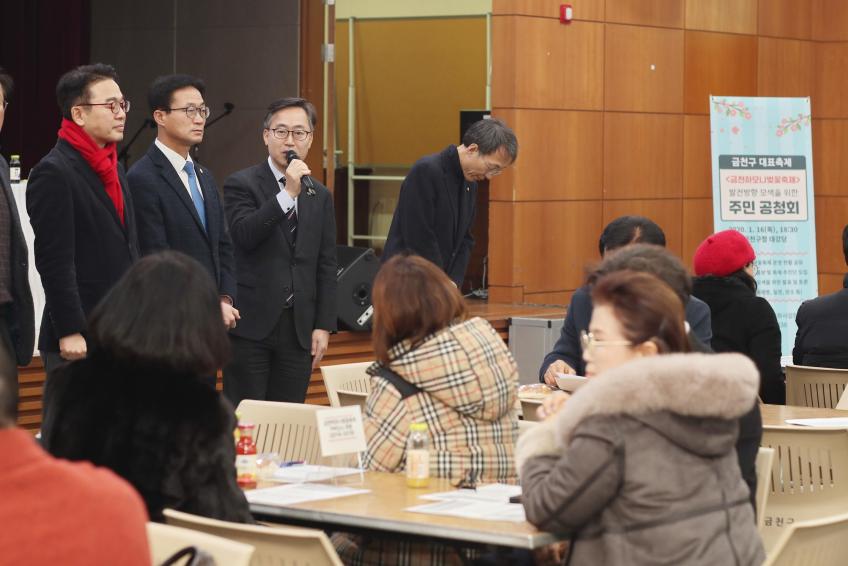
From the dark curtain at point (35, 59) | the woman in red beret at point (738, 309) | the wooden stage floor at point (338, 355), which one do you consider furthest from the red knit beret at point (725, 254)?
the dark curtain at point (35, 59)

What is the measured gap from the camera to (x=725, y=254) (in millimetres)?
5520

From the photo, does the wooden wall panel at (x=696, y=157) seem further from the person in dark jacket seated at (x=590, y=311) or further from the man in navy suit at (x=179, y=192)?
the man in navy suit at (x=179, y=192)

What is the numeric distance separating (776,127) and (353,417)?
6623 millimetres

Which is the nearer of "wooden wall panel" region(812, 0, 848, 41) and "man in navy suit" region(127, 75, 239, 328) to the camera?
"man in navy suit" region(127, 75, 239, 328)

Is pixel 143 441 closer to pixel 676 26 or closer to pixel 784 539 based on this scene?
pixel 784 539

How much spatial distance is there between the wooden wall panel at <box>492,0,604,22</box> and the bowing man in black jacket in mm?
3454

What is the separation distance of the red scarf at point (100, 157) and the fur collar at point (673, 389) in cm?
217

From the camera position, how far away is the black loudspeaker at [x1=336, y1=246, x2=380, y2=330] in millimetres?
7273

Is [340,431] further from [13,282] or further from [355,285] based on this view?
[355,285]

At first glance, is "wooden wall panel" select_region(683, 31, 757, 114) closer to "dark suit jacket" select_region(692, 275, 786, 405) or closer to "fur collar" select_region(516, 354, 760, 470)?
"dark suit jacket" select_region(692, 275, 786, 405)

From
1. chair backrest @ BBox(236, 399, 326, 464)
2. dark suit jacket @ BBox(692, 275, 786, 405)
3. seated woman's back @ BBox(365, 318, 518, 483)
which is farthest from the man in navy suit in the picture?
dark suit jacket @ BBox(692, 275, 786, 405)

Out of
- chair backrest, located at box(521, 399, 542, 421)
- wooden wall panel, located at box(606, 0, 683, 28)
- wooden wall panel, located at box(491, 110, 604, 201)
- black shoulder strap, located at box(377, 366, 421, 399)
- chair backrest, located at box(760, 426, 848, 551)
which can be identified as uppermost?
wooden wall panel, located at box(606, 0, 683, 28)

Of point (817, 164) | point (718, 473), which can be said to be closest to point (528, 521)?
point (718, 473)

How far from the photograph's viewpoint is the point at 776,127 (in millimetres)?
9391
